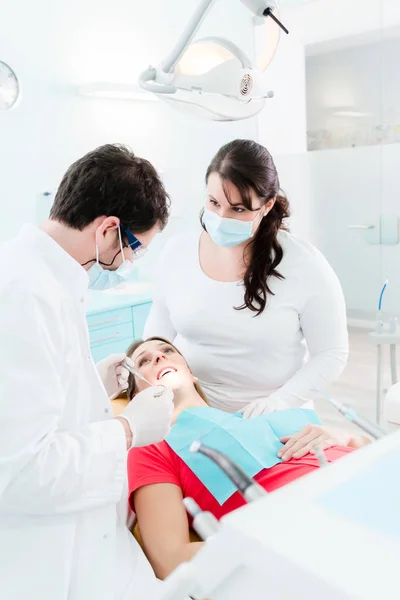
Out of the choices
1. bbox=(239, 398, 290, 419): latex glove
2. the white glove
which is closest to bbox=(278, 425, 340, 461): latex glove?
bbox=(239, 398, 290, 419): latex glove

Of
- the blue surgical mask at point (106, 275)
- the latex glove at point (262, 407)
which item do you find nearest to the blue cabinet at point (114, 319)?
the latex glove at point (262, 407)

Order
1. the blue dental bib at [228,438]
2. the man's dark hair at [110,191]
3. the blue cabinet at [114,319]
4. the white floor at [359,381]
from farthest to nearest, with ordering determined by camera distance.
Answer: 1. the white floor at [359,381]
2. the blue cabinet at [114,319]
3. the blue dental bib at [228,438]
4. the man's dark hair at [110,191]

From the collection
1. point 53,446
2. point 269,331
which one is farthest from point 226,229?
point 53,446

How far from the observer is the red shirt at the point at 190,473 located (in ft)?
4.66

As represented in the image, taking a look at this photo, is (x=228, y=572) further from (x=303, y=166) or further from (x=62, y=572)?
(x=303, y=166)

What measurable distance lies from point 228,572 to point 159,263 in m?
1.45

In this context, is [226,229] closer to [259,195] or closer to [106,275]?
[259,195]

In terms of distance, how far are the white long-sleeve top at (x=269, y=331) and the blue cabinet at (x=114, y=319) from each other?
114 cm

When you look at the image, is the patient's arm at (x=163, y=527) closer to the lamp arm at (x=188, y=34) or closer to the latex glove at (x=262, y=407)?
the latex glove at (x=262, y=407)

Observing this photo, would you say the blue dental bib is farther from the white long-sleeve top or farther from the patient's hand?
the white long-sleeve top

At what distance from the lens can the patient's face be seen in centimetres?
178

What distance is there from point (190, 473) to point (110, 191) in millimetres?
704

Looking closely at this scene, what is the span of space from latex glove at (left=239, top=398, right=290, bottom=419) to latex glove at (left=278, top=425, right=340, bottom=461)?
142mm

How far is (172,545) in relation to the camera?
1.27 meters
